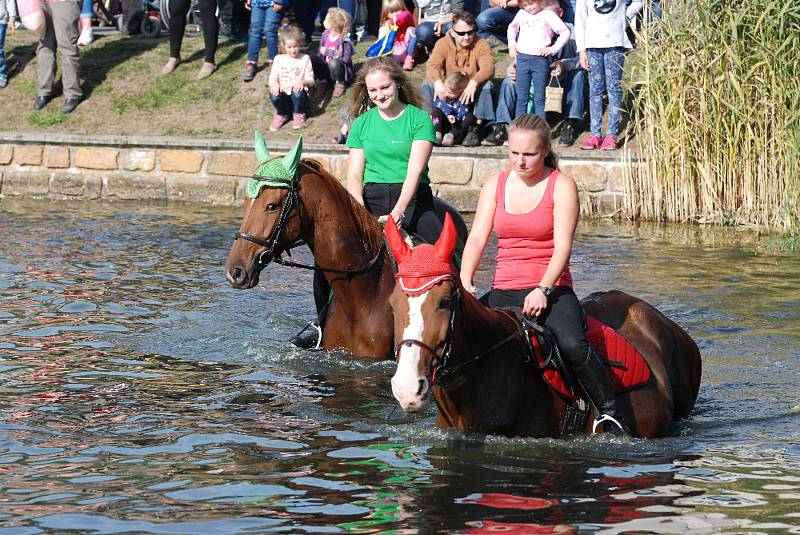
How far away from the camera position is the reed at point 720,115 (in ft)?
48.2

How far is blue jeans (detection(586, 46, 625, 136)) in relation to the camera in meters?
16.4

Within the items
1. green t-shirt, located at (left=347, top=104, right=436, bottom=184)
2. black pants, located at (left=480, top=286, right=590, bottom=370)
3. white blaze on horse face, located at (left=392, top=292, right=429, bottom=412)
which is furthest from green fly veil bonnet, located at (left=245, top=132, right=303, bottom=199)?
white blaze on horse face, located at (left=392, top=292, right=429, bottom=412)

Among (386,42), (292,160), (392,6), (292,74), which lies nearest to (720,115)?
(392,6)

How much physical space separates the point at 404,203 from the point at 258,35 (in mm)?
11898

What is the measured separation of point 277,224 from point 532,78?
29.8 ft

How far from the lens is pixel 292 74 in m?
18.6

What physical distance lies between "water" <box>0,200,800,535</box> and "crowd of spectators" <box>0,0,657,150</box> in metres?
4.46

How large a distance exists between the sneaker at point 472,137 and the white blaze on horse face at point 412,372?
11821mm

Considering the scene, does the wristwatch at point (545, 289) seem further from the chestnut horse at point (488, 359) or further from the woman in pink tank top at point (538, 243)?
the chestnut horse at point (488, 359)

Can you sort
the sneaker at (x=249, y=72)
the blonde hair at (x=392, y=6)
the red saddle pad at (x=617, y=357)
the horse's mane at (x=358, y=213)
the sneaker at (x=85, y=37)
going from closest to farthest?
the red saddle pad at (x=617, y=357) < the horse's mane at (x=358, y=213) < the blonde hair at (x=392, y=6) < the sneaker at (x=249, y=72) < the sneaker at (x=85, y=37)

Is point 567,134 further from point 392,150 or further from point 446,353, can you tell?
point 446,353

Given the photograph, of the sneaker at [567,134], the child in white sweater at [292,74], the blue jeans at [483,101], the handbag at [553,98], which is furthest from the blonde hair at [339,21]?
the sneaker at [567,134]

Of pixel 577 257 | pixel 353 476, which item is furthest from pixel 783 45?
pixel 353 476

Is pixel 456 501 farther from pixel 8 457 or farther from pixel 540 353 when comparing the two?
pixel 8 457
